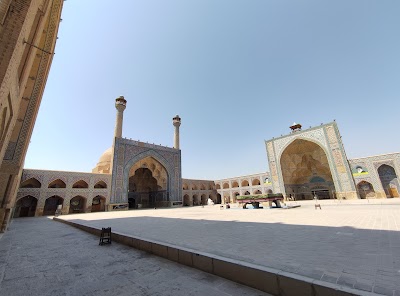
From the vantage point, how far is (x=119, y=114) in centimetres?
2320

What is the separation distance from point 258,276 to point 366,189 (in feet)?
88.6

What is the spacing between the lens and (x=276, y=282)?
2.10 m

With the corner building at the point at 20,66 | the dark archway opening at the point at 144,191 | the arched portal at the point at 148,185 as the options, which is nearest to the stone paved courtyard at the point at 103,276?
the corner building at the point at 20,66

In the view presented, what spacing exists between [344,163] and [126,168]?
927 inches

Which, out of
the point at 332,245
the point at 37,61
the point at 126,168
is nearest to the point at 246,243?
the point at 332,245

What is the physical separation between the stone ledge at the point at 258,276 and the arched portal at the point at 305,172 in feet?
76.6

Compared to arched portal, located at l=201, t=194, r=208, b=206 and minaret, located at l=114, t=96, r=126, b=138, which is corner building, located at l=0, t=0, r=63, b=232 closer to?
minaret, located at l=114, t=96, r=126, b=138

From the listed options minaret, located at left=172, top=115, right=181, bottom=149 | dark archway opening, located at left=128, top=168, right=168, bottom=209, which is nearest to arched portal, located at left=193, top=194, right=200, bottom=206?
dark archway opening, located at left=128, top=168, right=168, bottom=209

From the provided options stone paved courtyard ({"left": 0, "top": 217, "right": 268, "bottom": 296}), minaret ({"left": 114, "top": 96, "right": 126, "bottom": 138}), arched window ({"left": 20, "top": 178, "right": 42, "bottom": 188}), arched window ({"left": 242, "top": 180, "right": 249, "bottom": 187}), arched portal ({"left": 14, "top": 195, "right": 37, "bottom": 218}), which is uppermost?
minaret ({"left": 114, "top": 96, "right": 126, "bottom": 138})

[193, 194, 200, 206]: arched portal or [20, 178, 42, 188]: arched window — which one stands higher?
[20, 178, 42, 188]: arched window

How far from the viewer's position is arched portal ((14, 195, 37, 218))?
1920cm

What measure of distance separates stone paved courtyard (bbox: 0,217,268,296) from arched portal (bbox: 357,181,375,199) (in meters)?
26.9

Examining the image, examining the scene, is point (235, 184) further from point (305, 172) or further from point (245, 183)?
point (305, 172)

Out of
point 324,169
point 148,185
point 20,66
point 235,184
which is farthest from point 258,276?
point 235,184
